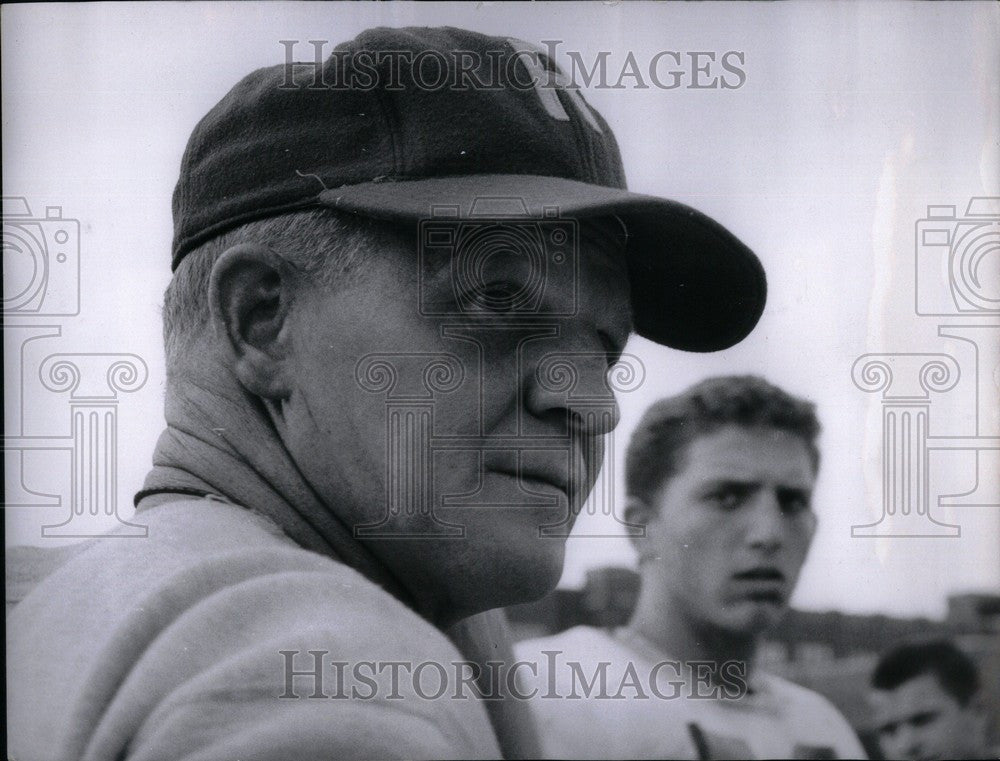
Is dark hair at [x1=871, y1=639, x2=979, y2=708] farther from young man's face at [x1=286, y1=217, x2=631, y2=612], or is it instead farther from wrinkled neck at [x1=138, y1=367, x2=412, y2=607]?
wrinkled neck at [x1=138, y1=367, x2=412, y2=607]

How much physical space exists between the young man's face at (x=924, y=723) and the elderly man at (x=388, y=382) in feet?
1.37

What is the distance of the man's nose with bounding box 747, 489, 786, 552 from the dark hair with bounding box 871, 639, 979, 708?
0.60 feet

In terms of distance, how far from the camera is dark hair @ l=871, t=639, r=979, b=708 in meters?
1.38

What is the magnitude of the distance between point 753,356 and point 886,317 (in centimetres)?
17

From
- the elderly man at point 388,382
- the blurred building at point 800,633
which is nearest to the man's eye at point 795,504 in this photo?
the blurred building at point 800,633

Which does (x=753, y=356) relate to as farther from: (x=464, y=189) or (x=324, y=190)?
(x=324, y=190)

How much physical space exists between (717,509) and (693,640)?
0.15 meters

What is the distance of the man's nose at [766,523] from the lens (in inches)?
53.7

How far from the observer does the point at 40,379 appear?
1433 mm

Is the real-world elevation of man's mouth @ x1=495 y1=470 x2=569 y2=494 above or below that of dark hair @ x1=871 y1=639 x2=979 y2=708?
above

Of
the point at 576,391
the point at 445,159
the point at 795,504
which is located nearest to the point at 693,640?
the point at 795,504

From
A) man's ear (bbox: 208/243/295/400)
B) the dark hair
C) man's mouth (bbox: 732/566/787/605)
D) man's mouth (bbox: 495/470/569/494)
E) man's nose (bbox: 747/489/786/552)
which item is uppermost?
man's ear (bbox: 208/243/295/400)

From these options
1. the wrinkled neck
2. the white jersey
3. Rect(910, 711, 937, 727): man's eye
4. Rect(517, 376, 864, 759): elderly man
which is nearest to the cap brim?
Rect(517, 376, 864, 759): elderly man

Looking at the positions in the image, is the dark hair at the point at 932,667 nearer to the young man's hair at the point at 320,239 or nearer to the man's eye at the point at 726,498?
the man's eye at the point at 726,498
